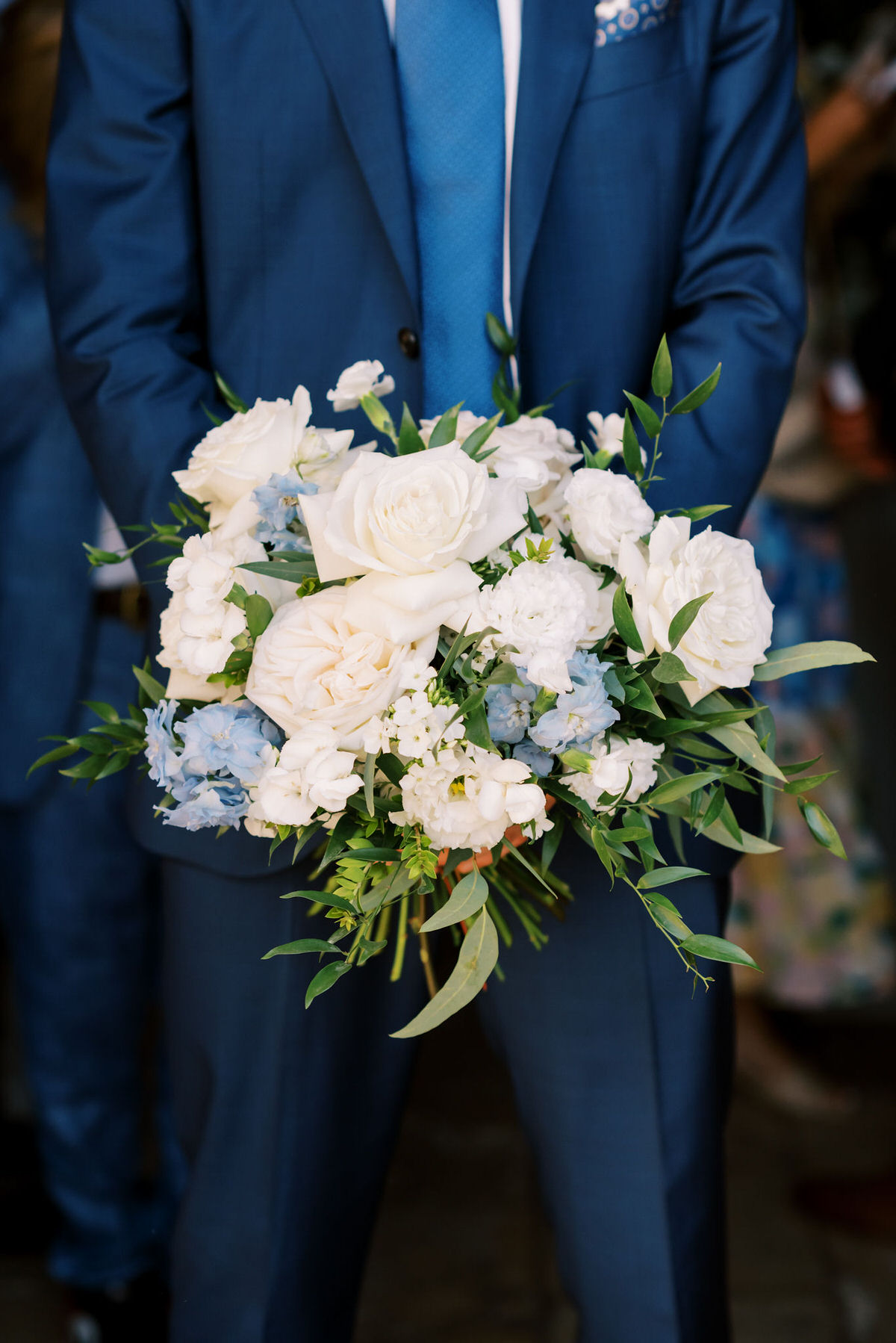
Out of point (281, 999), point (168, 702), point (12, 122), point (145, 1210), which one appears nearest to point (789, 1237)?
point (145, 1210)

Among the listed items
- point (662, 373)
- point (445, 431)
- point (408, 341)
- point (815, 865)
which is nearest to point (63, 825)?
point (408, 341)

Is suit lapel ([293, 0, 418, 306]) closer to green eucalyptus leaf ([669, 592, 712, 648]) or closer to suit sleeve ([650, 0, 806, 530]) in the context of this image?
suit sleeve ([650, 0, 806, 530])

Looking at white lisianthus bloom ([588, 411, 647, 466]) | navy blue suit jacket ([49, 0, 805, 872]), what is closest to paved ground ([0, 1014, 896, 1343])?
navy blue suit jacket ([49, 0, 805, 872])

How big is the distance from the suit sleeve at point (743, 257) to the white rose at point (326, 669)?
0.46 metres

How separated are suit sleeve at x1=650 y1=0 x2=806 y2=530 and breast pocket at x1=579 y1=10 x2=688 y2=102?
7 cm

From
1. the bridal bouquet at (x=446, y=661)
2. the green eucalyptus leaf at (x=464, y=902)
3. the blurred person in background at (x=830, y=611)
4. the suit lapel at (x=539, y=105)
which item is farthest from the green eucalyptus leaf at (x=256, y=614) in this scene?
the blurred person in background at (x=830, y=611)

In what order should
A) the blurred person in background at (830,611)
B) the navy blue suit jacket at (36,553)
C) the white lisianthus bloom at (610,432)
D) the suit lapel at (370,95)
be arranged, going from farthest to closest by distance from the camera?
the blurred person in background at (830,611) → the navy blue suit jacket at (36,553) → the suit lapel at (370,95) → the white lisianthus bloom at (610,432)

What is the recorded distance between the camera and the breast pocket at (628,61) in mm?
1147

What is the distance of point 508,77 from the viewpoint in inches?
45.4

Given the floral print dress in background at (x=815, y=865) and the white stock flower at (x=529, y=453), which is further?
the floral print dress in background at (x=815, y=865)

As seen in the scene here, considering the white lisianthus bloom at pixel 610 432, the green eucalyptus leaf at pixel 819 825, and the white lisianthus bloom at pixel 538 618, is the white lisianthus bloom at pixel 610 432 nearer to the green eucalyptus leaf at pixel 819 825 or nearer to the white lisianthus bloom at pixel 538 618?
the white lisianthus bloom at pixel 538 618

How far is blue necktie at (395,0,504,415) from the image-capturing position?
113 centimetres

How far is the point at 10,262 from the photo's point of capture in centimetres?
163

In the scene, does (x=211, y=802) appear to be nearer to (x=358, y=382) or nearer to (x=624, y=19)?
(x=358, y=382)
